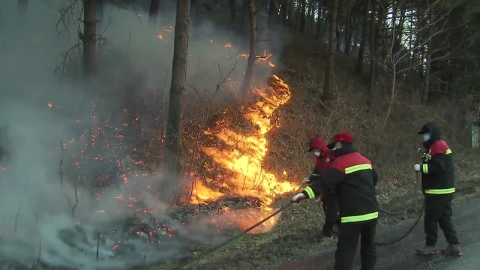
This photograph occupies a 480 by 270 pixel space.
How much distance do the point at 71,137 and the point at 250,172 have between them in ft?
14.2

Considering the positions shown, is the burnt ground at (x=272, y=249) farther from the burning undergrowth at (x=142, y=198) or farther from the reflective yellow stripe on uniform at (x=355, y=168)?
the reflective yellow stripe on uniform at (x=355, y=168)

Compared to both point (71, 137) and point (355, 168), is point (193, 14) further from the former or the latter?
point (355, 168)

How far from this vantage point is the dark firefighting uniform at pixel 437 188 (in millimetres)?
5875

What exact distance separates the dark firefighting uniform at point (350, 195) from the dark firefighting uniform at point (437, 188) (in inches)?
69.3

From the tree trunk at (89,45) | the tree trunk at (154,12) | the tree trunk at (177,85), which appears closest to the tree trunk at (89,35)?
the tree trunk at (89,45)

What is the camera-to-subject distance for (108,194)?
773cm

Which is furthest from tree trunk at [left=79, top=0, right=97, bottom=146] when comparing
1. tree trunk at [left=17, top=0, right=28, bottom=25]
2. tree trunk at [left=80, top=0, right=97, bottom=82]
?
tree trunk at [left=17, top=0, right=28, bottom=25]

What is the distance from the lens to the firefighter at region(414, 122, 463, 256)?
→ 5867mm

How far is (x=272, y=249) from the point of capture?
5969mm

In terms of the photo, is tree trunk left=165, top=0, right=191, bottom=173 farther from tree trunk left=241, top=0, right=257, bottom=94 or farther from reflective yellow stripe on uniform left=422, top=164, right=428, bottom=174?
tree trunk left=241, top=0, right=257, bottom=94

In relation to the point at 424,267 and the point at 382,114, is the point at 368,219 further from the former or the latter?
the point at 382,114

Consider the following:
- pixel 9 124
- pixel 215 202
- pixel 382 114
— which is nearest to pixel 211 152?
pixel 215 202

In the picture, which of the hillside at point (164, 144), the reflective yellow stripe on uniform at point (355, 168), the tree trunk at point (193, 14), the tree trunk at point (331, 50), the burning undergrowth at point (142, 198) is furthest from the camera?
the tree trunk at point (193, 14)

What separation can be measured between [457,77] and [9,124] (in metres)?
20.7
